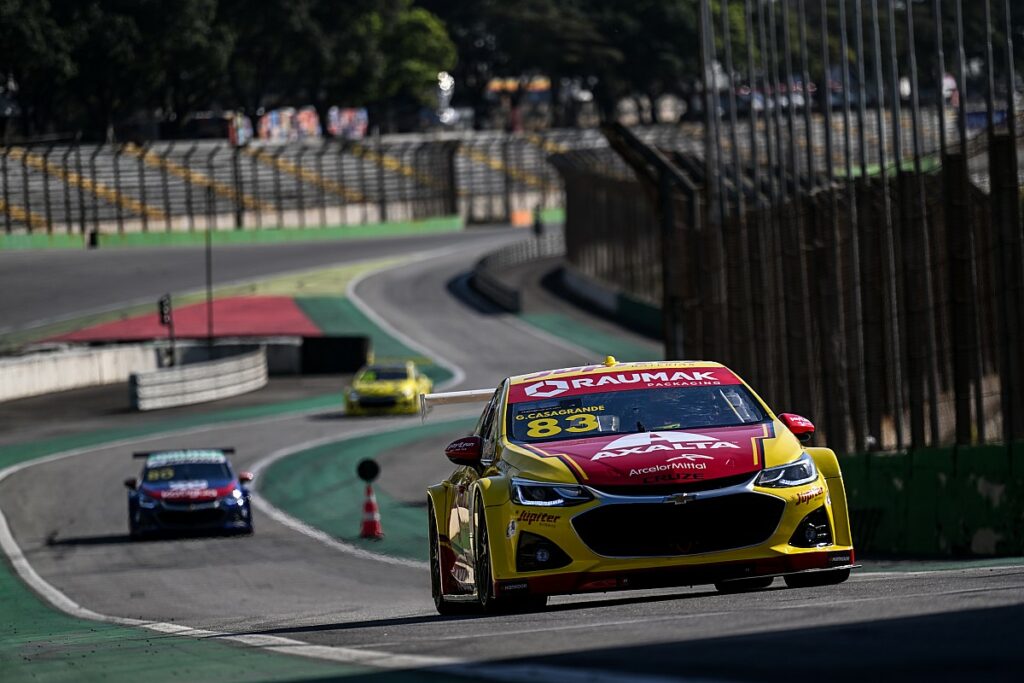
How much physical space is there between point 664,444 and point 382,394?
33.9m

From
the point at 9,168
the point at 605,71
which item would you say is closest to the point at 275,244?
the point at 9,168

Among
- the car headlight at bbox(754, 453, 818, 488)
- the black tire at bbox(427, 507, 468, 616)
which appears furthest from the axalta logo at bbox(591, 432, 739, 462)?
the black tire at bbox(427, 507, 468, 616)

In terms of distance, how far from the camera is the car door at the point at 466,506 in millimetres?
11445

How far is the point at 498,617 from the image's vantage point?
10.6m

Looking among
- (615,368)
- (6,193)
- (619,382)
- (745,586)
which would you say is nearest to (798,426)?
(745,586)

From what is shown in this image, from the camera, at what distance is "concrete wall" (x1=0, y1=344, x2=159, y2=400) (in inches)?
1983

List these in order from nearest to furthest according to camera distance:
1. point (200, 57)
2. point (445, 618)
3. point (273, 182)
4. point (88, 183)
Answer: point (445, 618) → point (88, 183) → point (273, 182) → point (200, 57)

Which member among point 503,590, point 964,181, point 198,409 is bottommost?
point 198,409

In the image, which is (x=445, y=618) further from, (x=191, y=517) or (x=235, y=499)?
(x=191, y=517)

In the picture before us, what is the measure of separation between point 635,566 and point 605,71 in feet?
417

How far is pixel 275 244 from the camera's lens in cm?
8944

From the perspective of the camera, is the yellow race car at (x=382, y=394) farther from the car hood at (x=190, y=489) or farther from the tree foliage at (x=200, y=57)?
the tree foliage at (x=200, y=57)

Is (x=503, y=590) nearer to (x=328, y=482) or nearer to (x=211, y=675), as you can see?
(x=211, y=675)

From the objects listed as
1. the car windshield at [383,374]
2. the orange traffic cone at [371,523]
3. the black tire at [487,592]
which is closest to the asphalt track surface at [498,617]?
the black tire at [487,592]
